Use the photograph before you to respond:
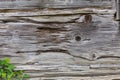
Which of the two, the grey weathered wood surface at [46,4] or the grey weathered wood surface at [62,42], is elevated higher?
the grey weathered wood surface at [46,4]


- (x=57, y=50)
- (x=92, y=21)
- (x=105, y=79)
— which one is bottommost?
(x=105, y=79)

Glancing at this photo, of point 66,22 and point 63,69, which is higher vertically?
point 66,22

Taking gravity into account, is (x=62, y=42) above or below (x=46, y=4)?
below

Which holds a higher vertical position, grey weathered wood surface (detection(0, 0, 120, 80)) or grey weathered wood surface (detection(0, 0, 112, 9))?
grey weathered wood surface (detection(0, 0, 112, 9))

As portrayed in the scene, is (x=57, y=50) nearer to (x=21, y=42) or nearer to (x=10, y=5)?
(x=21, y=42)

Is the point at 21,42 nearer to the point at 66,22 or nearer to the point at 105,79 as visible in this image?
the point at 66,22

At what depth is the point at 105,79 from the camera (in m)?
3.94

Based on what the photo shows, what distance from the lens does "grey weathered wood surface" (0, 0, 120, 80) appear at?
149 inches

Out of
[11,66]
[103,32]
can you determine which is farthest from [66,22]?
[11,66]

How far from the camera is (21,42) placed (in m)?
3.84

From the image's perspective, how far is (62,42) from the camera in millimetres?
3840

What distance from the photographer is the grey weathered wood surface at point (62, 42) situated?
12.4 ft

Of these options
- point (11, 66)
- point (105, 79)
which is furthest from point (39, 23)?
point (105, 79)

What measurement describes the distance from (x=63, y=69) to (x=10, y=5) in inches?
31.8
